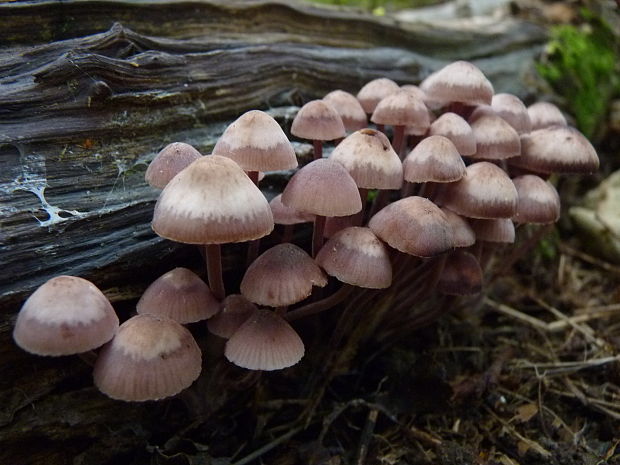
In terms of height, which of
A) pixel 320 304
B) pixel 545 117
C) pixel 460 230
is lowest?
pixel 320 304

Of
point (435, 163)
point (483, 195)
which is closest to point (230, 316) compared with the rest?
point (435, 163)

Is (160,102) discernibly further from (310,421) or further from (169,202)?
(310,421)

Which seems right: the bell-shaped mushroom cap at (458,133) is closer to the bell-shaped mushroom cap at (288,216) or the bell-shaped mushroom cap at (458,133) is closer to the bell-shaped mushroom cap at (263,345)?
the bell-shaped mushroom cap at (288,216)

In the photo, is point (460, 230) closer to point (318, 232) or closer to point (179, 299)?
point (318, 232)

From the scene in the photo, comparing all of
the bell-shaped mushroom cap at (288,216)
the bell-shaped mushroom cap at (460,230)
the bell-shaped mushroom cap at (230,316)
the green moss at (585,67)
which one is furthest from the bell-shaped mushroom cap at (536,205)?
the green moss at (585,67)

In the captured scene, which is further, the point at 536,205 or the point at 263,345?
the point at 536,205

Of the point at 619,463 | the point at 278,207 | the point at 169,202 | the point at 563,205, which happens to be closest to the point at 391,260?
the point at 278,207
